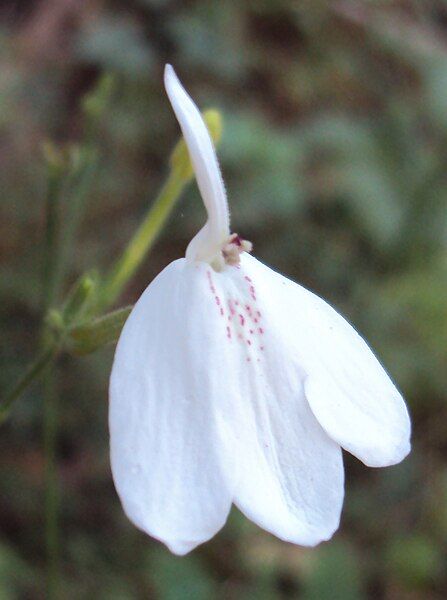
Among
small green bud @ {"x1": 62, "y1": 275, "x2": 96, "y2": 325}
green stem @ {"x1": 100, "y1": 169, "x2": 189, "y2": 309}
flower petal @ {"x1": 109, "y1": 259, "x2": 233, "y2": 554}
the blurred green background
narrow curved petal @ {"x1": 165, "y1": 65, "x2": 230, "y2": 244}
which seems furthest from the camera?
the blurred green background

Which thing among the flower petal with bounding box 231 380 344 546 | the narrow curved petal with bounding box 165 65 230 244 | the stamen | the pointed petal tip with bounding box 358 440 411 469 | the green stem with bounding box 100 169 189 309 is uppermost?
the narrow curved petal with bounding box 165 65 230 244

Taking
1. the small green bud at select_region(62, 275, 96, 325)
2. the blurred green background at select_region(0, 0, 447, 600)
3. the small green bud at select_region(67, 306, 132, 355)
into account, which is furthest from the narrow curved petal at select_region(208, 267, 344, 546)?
the blurred green background at select_region(0, 0, 447, 600)

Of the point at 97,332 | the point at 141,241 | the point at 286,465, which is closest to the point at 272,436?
the point at 286,465

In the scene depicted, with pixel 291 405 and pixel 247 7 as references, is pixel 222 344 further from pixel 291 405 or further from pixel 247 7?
pixel 247 7

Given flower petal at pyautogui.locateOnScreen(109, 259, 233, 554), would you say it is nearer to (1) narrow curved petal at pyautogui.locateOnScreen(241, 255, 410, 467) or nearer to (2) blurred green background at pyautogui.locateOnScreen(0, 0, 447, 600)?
(1) narrow curved petal at pyautogui.locateOnScreen(241, 255, 410, 467)

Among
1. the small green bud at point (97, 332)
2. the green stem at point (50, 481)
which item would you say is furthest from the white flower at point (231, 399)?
the green stem at point (50, 481)

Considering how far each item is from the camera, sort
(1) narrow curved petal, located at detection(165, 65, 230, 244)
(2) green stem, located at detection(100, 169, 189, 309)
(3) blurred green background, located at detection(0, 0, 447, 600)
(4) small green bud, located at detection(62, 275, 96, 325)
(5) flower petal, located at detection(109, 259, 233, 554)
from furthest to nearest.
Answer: (3) blurred green background, located at detection(0, 0, 447, 600)
(2) green stem, located at detection(100, 169, 189, 309)
(4) small green bud, located at detection(62, 275, 96, 325)
(1) narrow curved petal, located at detection(165, 65, 230, 244)
(5) flower petal, located at detection(109, 259, 233, 554)
